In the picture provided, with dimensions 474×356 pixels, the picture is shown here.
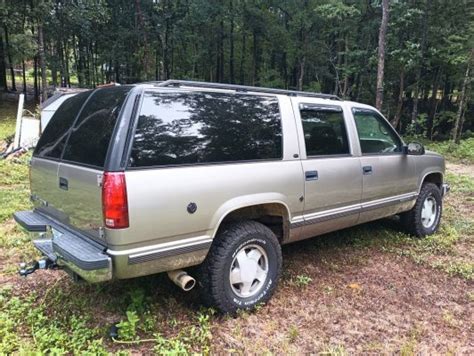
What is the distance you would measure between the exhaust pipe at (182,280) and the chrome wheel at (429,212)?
3.57m

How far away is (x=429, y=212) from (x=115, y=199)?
4.39 m

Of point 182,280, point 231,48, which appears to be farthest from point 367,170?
point 231,48

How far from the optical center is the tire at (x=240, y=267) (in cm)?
285

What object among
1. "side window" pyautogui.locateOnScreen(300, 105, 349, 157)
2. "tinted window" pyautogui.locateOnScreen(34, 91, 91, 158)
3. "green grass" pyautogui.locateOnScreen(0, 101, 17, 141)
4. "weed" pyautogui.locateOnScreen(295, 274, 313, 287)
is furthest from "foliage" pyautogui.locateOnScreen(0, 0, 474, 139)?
"tinted window" pyautogui.locateOnScreen(34, 91, 91, 158)

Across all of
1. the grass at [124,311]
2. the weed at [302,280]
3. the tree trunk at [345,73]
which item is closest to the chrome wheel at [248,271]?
the grass at [124,311]

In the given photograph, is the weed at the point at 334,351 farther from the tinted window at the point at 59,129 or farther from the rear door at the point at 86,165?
the tinted window at the point at 59,129

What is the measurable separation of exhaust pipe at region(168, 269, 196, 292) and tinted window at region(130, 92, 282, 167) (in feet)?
2.65

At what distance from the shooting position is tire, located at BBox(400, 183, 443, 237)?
4.88 metres

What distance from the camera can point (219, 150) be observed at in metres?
2.84

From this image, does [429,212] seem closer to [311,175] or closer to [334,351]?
[311,175]

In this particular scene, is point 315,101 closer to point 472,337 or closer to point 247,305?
point 247,305

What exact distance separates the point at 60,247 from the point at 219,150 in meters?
1.28

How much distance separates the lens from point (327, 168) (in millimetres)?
3605

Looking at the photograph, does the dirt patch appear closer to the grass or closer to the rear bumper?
the grass
